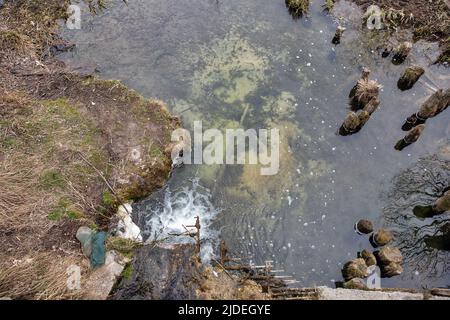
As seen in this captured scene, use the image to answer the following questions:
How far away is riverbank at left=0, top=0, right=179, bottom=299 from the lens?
9.55 m

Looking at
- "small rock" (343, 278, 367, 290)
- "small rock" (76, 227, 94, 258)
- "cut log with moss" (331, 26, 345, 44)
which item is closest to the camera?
"small rock" (76, 227, 94, 258)

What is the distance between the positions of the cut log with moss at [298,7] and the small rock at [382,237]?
9311 millimetres

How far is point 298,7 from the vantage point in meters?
15.8

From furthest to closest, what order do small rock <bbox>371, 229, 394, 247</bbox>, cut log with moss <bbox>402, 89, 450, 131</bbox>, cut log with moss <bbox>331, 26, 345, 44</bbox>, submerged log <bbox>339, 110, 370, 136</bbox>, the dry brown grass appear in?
cut log with moss <bbox>331, 26, 345, 44</bbox> → cut log with moss <bbox>402, 89, 450, 131</bbox> → submerged log <bbox>339, 110, 370, 136</bbox> → small rock <bbox>371, 229, 394, 247</bbox> → the dry brown grass

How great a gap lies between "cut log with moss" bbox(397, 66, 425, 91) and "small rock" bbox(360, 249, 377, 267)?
6461mm

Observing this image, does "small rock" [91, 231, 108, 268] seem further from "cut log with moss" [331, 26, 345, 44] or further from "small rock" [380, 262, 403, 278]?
"cut log with moss" [331, 26, 345, 44]

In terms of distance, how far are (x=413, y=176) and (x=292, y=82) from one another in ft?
16.6

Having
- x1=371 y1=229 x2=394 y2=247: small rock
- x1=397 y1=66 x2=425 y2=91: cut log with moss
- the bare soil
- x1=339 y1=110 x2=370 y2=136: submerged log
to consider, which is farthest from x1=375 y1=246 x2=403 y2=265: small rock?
the bare soil

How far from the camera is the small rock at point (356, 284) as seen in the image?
10062 millimetres

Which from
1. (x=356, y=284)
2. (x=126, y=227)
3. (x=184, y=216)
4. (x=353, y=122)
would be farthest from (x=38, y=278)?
(x=353, y=122)

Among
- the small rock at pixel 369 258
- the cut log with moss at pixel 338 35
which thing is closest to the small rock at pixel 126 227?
the small rock at pixel 369 258

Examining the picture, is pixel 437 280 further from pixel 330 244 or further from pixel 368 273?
pixel 330 244

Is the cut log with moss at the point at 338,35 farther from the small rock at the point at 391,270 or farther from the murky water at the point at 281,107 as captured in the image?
the small rock at the point at 391,270

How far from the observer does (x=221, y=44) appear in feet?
49.0
